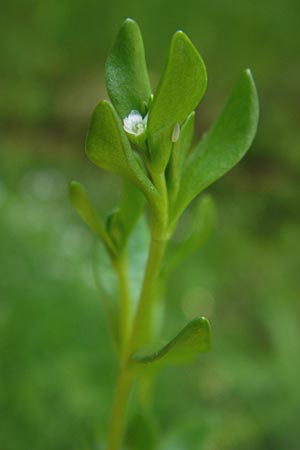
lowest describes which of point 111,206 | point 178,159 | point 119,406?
point 111,206

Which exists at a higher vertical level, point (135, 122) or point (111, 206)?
point (135, 122)

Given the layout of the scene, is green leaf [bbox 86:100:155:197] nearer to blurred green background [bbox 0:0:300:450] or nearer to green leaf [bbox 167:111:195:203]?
green leaf [bbox 167:111:195:203]

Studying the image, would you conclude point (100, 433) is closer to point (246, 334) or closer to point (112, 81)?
point (112, 81)

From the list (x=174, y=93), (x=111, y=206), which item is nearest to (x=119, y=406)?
(x=174, y=93)

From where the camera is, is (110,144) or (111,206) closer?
(110,144)

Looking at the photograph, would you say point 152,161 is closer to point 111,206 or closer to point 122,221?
point 122,221

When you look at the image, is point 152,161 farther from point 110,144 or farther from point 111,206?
point 111,206
